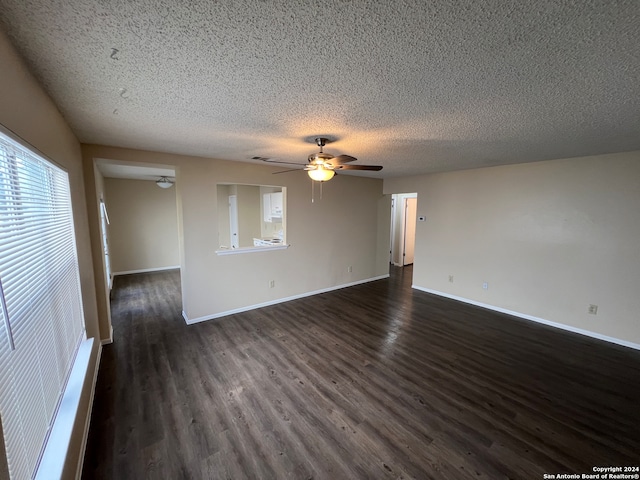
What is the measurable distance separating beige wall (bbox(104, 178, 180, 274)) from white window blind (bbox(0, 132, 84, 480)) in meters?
5.19

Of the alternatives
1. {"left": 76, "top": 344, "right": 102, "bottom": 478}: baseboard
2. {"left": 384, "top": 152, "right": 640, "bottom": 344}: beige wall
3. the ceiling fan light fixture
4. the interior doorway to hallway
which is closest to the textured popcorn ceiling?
the ceiling fan light fixture

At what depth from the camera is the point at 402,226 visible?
785cm

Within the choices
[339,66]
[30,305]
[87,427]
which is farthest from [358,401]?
[339,66]

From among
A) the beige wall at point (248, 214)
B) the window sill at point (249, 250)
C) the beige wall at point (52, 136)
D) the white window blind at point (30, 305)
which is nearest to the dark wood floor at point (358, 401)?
the beige wall at point (52, 136)

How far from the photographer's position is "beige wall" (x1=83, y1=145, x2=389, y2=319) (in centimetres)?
363

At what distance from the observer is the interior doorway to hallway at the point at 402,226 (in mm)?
7770

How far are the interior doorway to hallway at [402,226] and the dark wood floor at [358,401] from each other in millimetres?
4036

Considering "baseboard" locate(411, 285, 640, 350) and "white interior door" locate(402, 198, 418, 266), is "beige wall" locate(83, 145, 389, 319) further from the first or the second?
"baseboard" locate(411, 285, 640, 350)

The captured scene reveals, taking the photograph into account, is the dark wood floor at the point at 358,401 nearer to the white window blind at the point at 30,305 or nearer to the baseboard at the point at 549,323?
the baseboard at the point at 549,323

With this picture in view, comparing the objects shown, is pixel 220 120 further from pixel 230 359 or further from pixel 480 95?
pixel 230 359

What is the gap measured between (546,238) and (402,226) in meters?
4.14

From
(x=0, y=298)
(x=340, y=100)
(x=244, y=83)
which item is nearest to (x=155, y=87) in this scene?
(x=244, y=83)

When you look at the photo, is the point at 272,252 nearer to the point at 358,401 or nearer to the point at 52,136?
the point at 358,401

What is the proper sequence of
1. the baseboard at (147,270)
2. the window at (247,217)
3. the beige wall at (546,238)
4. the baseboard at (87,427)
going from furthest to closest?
the window at (247,217) → the baseboard at (147,270) → the beige wall at (546,238) → the baseboard at (87,427)
